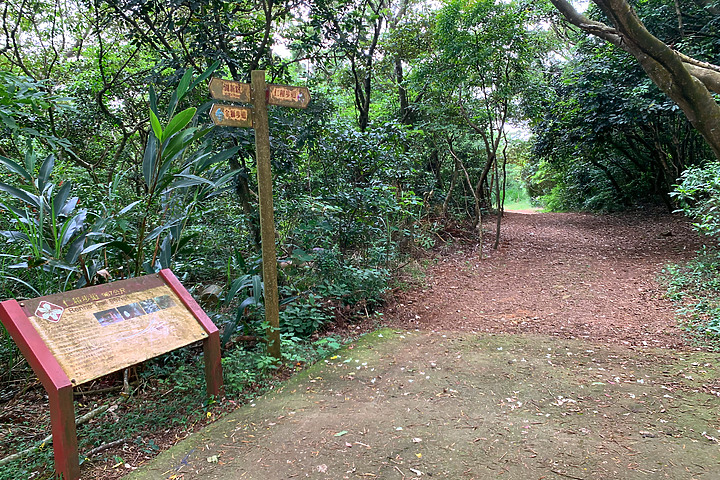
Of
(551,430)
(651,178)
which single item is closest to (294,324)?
(551,430)

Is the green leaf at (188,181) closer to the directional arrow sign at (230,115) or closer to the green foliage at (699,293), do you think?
the directional arrow sign at (230,115)

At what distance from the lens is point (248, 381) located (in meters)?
2.84

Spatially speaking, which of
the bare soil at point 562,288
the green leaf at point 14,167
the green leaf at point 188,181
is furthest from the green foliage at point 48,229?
the bare soil at point 562,288

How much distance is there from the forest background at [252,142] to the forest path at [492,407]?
0.48 m

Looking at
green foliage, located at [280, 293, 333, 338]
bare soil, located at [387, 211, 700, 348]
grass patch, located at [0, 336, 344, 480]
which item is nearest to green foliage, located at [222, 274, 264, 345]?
grass patch, located at [0, 336, 344, 480]

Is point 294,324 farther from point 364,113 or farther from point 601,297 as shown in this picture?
point 364,113

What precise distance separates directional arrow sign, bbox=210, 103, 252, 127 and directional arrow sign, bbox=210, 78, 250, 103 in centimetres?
6

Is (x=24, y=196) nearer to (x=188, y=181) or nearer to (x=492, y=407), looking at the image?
(x=188, y=181)

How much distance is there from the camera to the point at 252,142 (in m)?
3.95

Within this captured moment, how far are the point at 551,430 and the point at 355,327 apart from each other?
2255mm

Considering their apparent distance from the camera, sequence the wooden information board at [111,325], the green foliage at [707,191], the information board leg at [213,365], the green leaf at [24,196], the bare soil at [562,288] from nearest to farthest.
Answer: the wooden information board at [111,325]
the green leaf at [24,196]
the information board leg at [213,365]
the bare soil at [562,288]
the green foliage at [707,191]

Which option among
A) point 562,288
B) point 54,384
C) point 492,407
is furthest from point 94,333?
point 562,288

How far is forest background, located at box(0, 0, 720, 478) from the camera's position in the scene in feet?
9.12

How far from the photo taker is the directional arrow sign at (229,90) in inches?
108
